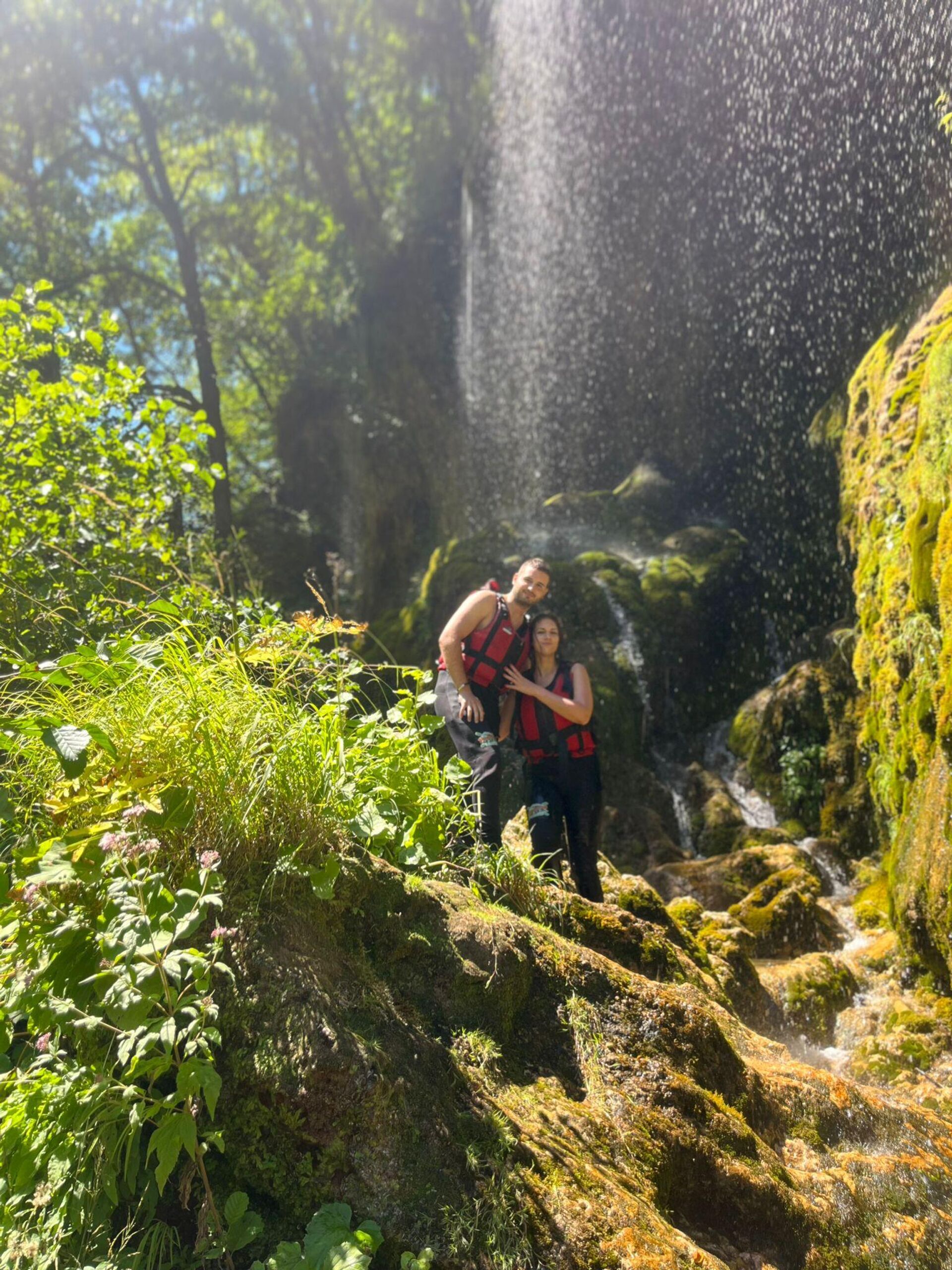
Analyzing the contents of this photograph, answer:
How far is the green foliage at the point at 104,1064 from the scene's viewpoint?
5.90 ft

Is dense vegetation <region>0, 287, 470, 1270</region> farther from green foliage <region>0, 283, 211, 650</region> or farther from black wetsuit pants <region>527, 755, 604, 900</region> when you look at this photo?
black wetsuit pants <region>527, 755, 604, 900</region>

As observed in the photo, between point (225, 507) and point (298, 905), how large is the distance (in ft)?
49.9

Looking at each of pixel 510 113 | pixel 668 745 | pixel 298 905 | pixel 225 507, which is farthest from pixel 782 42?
pixel 298 905

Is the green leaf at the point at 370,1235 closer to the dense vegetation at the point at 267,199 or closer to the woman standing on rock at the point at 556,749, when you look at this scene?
the woman standing on rock at the point at 556,749

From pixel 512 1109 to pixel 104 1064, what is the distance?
40.1 inches

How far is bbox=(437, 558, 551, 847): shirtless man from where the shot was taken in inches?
165

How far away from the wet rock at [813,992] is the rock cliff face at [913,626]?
0.51 meters

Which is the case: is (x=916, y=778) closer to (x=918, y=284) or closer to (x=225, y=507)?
(x=918, y=284)

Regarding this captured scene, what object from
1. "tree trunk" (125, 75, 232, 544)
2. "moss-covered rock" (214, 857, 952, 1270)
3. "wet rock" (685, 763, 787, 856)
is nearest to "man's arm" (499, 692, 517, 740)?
"moss-covered rock" (214, 857, 952, 1270)

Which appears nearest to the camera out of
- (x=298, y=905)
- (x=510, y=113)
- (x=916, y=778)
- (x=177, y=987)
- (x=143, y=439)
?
(x=177, y=987)

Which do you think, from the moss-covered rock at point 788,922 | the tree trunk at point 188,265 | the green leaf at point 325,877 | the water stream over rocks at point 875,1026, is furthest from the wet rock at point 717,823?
the tree trunk at point 188,265

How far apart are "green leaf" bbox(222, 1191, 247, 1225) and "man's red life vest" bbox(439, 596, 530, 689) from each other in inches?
105

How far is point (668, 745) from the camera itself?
1120 cm

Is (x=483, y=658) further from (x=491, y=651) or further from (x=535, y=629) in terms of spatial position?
(x=535, y=629)
